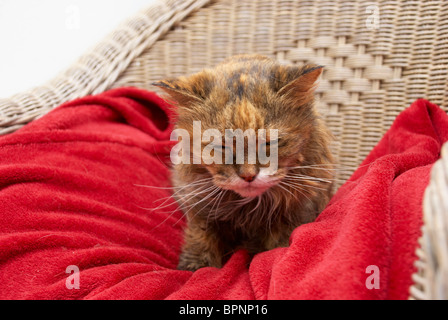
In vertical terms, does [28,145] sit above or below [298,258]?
above

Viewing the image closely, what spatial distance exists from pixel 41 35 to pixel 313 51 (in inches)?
70.6

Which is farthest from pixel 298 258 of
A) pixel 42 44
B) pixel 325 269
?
pixel 42 44

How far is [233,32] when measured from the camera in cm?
192

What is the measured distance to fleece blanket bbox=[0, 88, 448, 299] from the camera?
A: 79 cm

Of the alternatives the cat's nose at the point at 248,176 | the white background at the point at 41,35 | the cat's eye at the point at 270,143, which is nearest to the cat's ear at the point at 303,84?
the cat's eye at the point at 270,143

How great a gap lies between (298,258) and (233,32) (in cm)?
139

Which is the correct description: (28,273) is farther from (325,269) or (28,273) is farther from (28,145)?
(325,269)

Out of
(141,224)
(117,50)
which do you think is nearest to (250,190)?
(141,224)

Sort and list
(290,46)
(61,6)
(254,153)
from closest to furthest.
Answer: (254,153) < (290,46) < (61,6)

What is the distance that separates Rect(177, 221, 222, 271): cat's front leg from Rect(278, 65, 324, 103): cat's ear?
1.95ft

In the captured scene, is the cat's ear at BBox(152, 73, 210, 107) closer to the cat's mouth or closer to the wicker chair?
the cat's mouth

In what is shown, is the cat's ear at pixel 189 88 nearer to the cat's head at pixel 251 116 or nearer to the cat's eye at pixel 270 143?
the cat's head at pixel 251 116

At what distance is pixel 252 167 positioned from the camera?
1.03m

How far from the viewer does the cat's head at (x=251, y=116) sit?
1.05 metres
